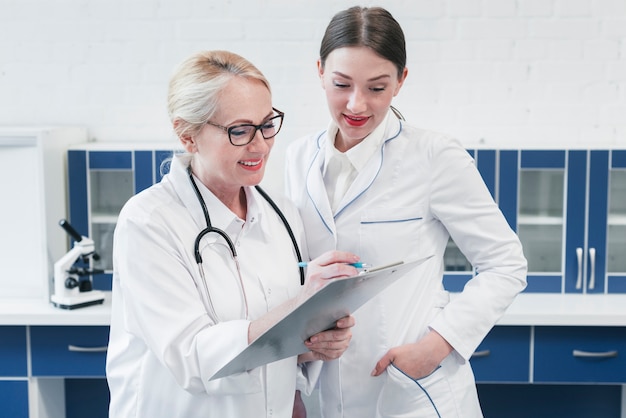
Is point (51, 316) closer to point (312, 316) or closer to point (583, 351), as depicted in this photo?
point (312, 316)

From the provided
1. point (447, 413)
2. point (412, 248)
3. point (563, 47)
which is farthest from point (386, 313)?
point (563, 47)

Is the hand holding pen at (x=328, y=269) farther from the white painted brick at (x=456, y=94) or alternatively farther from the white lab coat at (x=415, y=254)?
the white painted brick at (x=456, y=94)

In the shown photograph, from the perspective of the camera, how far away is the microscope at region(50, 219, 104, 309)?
2.70 meters

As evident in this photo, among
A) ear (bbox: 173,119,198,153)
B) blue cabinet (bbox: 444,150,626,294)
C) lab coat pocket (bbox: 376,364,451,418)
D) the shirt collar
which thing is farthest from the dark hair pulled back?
blue cabinet (bbox: 444,150,626,294)

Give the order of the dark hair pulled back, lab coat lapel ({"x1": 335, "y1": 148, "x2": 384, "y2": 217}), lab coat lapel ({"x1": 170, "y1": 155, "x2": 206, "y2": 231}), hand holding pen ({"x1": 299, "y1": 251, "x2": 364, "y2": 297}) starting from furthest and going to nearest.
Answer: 1. lab coat lapel ({"x1": 335, "y1": 148, "x2": 384, "y2": 217})
2. the dark hair pulled back
3. lab coat lapel ({"x1": 170, "y1": 155, "x2": 206, "y2": 231})
4. hand holding pen ({"x1": 299, "y1": 251, "x2": 364, "y2": 297})

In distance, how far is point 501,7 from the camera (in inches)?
120

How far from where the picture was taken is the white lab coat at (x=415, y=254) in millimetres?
1648

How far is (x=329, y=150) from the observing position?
1755mm

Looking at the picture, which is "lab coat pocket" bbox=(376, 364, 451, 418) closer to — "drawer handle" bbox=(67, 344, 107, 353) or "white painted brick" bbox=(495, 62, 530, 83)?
"drawer handle" bbox=(67, 344, 107, 353)

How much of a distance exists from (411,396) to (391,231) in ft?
1.25

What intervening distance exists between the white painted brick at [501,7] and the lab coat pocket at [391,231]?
169cm

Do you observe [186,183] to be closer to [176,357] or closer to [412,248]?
[176,357]

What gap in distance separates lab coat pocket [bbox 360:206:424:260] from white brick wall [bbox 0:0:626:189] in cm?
146

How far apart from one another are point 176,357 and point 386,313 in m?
0.54
